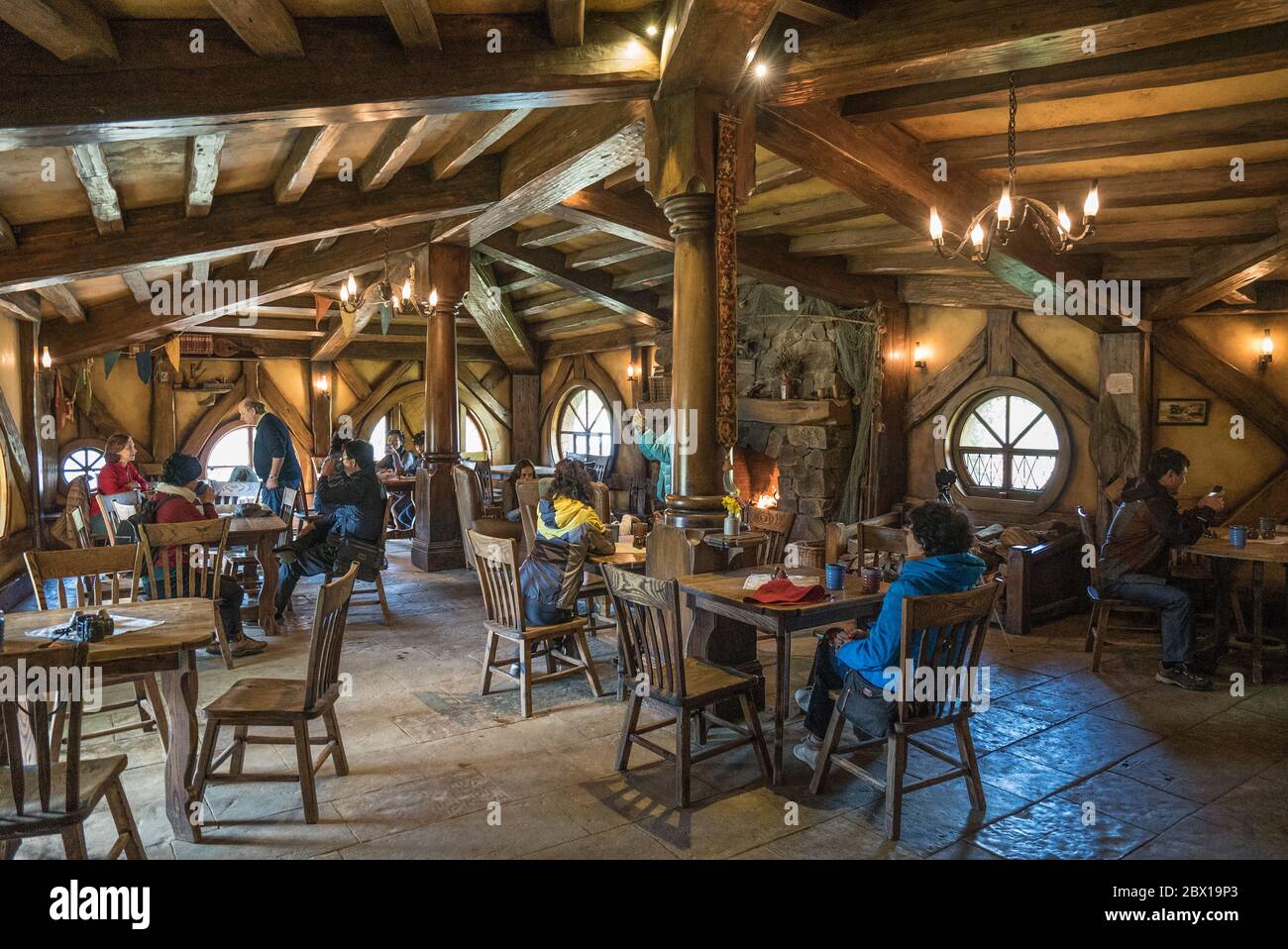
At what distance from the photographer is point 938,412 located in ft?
27.9

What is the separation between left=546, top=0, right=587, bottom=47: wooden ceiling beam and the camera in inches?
150

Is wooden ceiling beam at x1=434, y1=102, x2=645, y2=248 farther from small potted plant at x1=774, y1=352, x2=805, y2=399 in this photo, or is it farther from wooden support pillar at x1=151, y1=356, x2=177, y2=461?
wooden support pillar at x1=151, y1=356, x2=177, y2=461

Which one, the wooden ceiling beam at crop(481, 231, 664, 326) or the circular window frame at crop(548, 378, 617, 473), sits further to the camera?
the circular window frame at crop(548, 378, 617, 473)

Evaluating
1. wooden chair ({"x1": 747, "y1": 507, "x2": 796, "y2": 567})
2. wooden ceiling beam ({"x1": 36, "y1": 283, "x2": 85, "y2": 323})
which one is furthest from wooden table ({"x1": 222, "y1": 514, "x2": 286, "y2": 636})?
wooden chair ({"x1": 747, "y1": 507, "x2": 796, "y2": 567})

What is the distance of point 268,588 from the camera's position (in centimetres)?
582

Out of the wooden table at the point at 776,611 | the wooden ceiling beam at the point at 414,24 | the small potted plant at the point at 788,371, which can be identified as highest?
the wooden ceiling beam at the point at 414,24

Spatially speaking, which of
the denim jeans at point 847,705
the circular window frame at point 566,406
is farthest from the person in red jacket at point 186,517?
the circular window frame at point 566,406

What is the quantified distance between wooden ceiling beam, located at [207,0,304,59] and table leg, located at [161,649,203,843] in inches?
101

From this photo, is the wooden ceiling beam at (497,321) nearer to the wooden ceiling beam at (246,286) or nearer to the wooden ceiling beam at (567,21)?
the wooden ceiling beam at (246,286)

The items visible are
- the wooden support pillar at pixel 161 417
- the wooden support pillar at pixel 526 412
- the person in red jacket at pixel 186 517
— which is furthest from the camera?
the wooden support pillar at pixel 526 412

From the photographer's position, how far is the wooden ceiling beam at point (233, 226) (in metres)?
5.46

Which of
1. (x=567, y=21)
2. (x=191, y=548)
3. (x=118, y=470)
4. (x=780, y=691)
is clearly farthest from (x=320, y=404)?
(x=780, y=691)

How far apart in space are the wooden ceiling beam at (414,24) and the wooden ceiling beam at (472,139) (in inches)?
33.3
